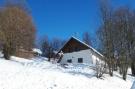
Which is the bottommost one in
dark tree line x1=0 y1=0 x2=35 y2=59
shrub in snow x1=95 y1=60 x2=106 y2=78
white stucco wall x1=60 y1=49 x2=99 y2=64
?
shrub in snow x1=95 y1=60 x2=106 y2=78

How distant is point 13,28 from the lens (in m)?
31.0

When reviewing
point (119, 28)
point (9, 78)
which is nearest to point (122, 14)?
point (119, 28)

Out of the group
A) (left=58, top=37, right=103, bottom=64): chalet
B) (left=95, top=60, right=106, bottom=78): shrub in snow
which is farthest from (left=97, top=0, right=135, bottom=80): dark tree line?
(left=58, top=37, right=103, bottom=64): chalet

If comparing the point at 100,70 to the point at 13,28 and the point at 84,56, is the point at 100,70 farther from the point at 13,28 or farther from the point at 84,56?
the point at 84,56

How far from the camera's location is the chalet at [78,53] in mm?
48250

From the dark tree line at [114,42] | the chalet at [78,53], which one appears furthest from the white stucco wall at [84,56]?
the dark tree line at [114,42]

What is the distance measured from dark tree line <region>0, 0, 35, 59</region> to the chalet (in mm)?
16871

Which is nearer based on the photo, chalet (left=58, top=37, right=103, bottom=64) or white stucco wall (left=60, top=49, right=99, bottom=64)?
white stucco wall (left=60, top=49, right=99, bottom=64)

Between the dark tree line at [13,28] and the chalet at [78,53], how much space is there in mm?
16871

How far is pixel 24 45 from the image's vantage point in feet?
110

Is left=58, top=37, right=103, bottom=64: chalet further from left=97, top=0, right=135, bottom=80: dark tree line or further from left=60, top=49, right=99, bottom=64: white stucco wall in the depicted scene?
left=97, top=0, right=135, bottom=80: dark tree line

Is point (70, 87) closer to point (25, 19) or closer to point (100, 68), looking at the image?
point (100, 68)

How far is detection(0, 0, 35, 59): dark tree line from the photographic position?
3075 cm

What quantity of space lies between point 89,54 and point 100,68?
20.8m
